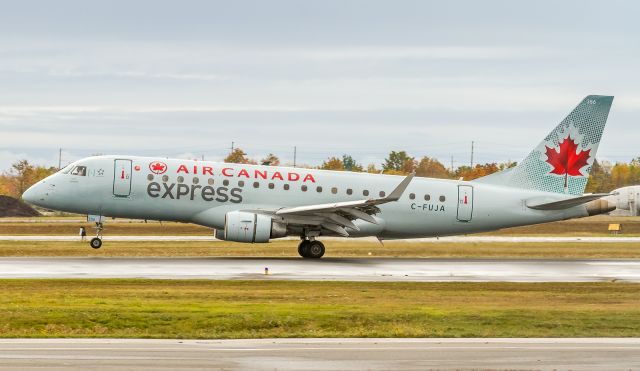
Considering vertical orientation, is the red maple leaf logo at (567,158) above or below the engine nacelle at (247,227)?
above

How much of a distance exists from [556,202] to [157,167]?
16902 mm

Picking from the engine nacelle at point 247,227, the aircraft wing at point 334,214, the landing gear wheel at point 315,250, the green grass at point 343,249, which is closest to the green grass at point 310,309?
the engine nacelle at point 247,227

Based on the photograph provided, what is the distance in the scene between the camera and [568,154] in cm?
4772

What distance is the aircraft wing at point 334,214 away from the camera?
42.2 metres

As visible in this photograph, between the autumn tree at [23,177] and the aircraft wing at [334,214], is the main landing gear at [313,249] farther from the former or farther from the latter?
the autumn tree at [23,177]

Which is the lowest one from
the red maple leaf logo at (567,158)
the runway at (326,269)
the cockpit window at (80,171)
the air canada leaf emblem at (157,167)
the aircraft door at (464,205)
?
the runway at (326,269)

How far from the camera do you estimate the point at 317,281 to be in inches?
1323

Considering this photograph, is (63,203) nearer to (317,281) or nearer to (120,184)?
(120,184)

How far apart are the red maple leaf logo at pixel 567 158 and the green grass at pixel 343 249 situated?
13.9ft

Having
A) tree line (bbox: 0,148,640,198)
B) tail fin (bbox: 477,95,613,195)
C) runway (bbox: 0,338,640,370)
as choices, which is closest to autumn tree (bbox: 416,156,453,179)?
tree line (bbox: 0,148,640,198)

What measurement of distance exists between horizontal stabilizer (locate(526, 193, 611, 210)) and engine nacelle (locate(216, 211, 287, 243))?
12142 mm

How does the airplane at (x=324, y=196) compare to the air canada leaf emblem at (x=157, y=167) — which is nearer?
the airplane at (x=324, y=196)

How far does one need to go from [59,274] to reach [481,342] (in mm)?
17579

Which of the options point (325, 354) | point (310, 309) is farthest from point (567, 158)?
point (325, 354)
